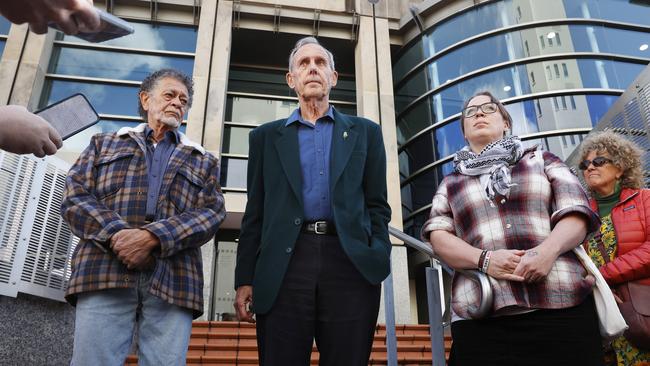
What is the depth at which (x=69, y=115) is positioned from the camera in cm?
205

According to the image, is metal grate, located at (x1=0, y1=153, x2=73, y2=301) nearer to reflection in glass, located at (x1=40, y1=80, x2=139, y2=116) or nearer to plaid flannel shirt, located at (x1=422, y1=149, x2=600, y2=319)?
plaid flannel shirt, located at (x1=422, y1=149, x2=600, y2=319)

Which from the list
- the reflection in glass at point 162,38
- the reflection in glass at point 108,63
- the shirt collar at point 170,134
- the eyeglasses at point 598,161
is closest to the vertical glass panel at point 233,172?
the reflection in glass at point 108,63

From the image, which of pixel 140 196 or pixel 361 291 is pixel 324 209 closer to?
pixel 361 291

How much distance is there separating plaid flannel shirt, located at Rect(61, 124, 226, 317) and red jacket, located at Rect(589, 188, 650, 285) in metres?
2.04

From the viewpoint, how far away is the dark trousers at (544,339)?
5.84ft

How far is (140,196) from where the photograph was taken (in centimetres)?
234

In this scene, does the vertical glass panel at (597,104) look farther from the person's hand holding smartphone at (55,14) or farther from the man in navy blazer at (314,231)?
the person's hand holding smartphone at (55,14)

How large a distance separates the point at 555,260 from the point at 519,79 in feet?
40.2

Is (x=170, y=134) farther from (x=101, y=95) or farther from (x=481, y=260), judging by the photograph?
(x=101, y=95)

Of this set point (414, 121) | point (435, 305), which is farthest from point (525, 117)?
point (435, 305)

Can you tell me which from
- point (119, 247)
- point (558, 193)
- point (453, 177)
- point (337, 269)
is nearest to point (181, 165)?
point (119, 247)

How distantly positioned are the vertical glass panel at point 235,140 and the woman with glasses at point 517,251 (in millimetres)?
11781

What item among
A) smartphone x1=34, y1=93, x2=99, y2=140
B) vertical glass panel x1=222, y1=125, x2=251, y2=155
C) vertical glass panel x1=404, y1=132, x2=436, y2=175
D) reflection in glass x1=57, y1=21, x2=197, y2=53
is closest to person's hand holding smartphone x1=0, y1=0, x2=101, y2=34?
smartphone x1=34, y1=93, x2=99, y2=140

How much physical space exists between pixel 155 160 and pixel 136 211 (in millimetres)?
324
